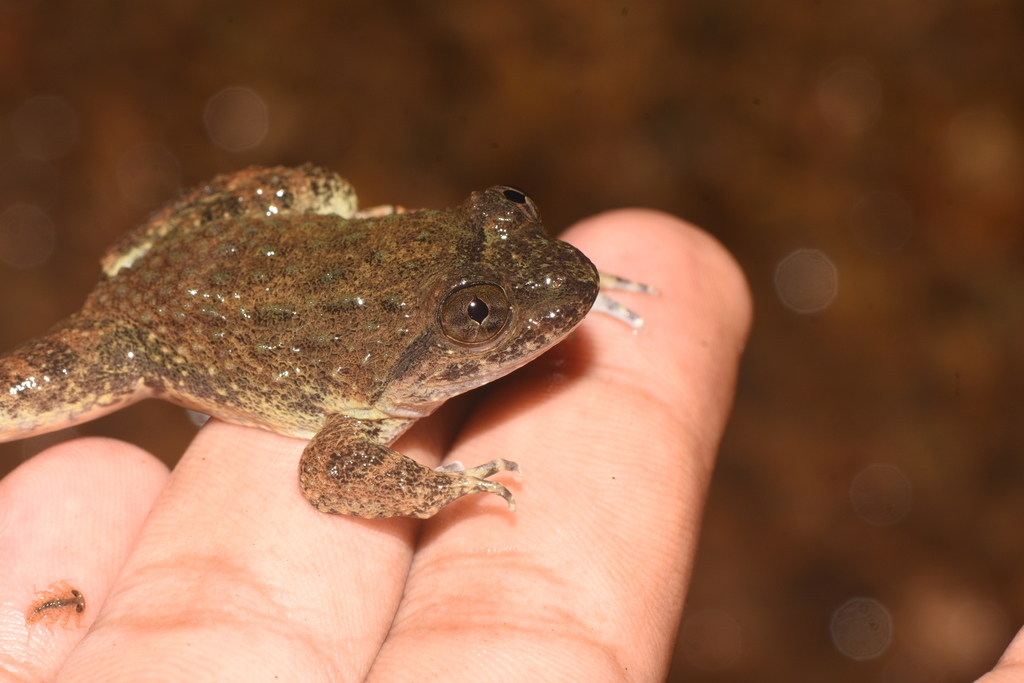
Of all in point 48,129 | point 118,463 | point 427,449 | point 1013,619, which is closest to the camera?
point 118,463

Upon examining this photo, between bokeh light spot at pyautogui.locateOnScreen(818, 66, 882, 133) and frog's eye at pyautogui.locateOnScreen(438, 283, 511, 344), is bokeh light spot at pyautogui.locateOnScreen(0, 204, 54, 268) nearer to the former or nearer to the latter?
frog's eye at pyautogui.locateOnScreen(438, 283, 511, 344)

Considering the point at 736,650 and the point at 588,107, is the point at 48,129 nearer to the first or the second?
the point at 588,107

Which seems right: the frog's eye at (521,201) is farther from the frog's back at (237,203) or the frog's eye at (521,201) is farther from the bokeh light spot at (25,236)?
the bokeh light spot at (25,236)

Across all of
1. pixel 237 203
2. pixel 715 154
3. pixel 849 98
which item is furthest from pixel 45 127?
pixel 849 98

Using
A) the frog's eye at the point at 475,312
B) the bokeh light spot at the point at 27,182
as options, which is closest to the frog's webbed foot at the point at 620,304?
the frog's eye at the point at 475,312

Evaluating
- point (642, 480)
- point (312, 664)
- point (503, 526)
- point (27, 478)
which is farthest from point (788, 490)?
point (27, 478)

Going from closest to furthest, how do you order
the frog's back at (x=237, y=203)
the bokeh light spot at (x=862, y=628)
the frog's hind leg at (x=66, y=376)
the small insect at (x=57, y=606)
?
the small insect at (x=57, y=606) < the frog's hind leg at (x=66, y=376) < the frog's back at (x=237, y=203) < the bokeh light spot at (x=862, y=628)

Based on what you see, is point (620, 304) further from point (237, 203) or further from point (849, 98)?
point (849, 98)
